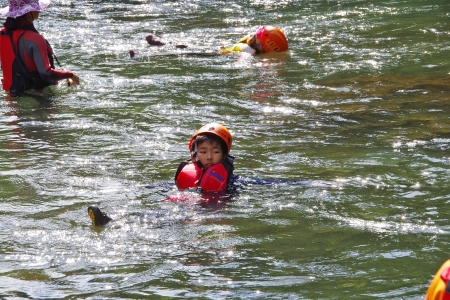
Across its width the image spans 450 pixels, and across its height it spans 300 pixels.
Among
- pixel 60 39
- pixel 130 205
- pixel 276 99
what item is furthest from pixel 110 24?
pixel 130 205

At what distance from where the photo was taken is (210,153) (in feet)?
23.5

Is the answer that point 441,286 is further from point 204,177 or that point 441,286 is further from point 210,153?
point 210,153

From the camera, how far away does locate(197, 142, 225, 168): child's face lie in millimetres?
7168

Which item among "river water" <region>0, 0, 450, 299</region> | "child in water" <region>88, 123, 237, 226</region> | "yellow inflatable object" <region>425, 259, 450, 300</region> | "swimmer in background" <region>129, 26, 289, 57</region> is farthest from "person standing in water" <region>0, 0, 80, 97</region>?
"yellow inflatable object" <region>425, 259, 450, 300</region>

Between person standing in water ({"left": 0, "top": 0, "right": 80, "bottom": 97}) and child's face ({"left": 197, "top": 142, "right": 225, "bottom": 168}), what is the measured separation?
3837 mm

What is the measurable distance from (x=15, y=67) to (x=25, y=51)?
1.10 ft

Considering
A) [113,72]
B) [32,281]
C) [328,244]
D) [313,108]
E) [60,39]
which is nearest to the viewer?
[32,281]

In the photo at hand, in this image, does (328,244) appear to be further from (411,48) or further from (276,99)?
(411,48)

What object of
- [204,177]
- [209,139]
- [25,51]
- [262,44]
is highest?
[25,51]

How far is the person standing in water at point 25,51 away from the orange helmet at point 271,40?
4460 mm

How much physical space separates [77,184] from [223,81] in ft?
16.3

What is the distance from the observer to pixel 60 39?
1633 cm

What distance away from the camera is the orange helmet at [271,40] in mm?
13930

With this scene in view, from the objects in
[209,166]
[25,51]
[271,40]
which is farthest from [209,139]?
[271,40]
